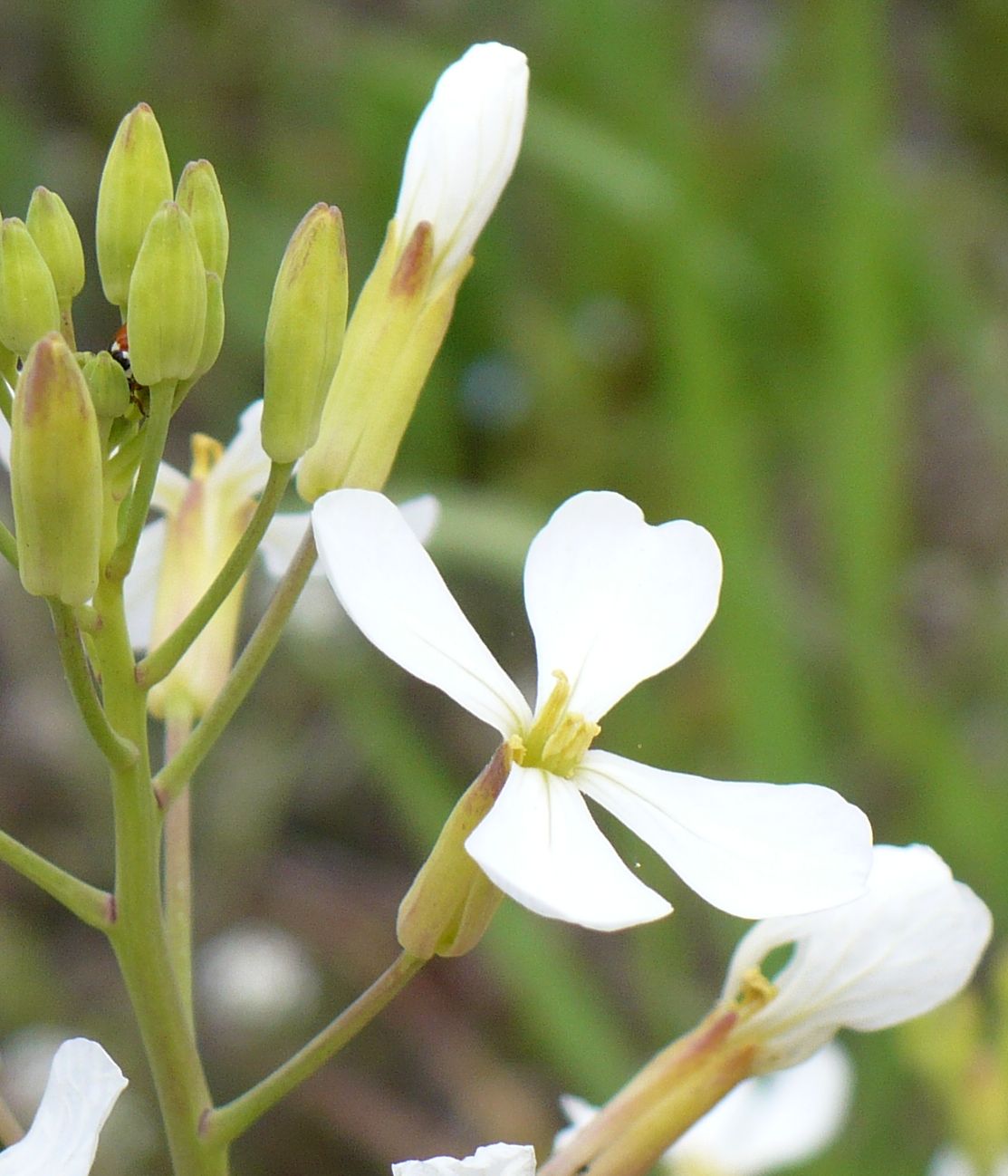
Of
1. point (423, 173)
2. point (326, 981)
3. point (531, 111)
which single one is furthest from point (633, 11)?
point (423, 173)

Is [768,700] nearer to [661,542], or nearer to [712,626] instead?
[712,626]

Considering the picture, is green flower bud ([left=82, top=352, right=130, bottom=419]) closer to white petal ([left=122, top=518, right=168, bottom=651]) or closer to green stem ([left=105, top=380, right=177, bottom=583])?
green stem ([left=105, top=380, right=177, bottom=583])

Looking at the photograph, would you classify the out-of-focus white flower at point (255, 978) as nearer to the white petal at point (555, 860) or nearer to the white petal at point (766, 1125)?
the white petal at point (766, 1125)

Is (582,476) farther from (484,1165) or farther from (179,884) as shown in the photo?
(484,1165)

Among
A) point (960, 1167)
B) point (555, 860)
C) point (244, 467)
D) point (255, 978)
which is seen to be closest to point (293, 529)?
point (244, 467)

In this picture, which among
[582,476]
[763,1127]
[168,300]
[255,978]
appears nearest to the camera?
[168,300]

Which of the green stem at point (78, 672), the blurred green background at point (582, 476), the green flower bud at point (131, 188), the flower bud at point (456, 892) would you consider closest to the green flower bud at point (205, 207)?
the green flower bud at point (131, 188)

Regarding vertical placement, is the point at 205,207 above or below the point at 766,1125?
above
